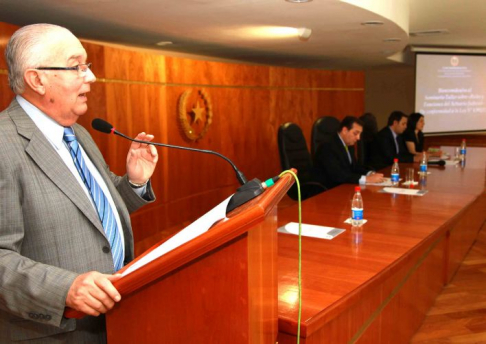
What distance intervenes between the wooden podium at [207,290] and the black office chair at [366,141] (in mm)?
4792

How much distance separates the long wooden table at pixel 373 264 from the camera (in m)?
1.63

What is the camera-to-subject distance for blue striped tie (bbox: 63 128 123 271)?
1289 millimetres

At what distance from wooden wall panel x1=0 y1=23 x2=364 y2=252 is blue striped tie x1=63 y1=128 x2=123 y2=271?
2.40 m

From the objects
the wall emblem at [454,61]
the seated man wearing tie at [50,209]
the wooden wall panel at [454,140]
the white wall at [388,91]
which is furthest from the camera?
the white wall at [388,91]

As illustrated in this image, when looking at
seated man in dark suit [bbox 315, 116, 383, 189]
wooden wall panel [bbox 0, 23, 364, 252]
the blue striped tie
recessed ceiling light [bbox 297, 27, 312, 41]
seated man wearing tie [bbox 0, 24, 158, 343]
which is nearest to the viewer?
seated man wearing tie [bbox 0, 24, 158, 343]

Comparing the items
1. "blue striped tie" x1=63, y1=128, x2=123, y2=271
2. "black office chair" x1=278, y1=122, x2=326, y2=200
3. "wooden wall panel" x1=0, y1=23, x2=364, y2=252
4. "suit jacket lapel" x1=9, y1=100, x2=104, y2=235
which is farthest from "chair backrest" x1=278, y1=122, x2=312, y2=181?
"suit jacket lapel" x1=9, y1=100, x2=104, y2=235

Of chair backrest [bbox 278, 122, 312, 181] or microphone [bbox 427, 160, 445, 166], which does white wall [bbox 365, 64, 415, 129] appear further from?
chair backrest [bbox 278, 122, 312, 181]

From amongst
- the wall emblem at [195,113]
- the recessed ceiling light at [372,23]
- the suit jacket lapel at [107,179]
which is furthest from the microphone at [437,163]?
the suit jacket lapel at [107,179]

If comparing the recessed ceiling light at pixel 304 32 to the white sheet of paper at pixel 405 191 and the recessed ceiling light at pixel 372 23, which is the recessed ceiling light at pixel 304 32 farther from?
the white sheet of paper at pixel 405 191

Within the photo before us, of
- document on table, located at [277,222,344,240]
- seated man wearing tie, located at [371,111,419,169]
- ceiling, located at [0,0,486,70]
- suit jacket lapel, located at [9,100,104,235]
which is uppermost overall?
ceiling, located at [0,0,486,70]

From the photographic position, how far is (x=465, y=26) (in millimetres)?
6457

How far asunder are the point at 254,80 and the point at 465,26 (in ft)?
9.37

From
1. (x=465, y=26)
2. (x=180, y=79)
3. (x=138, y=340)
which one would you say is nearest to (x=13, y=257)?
(x=138, y=340)

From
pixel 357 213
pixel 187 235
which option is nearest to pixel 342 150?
pixel 357 213
